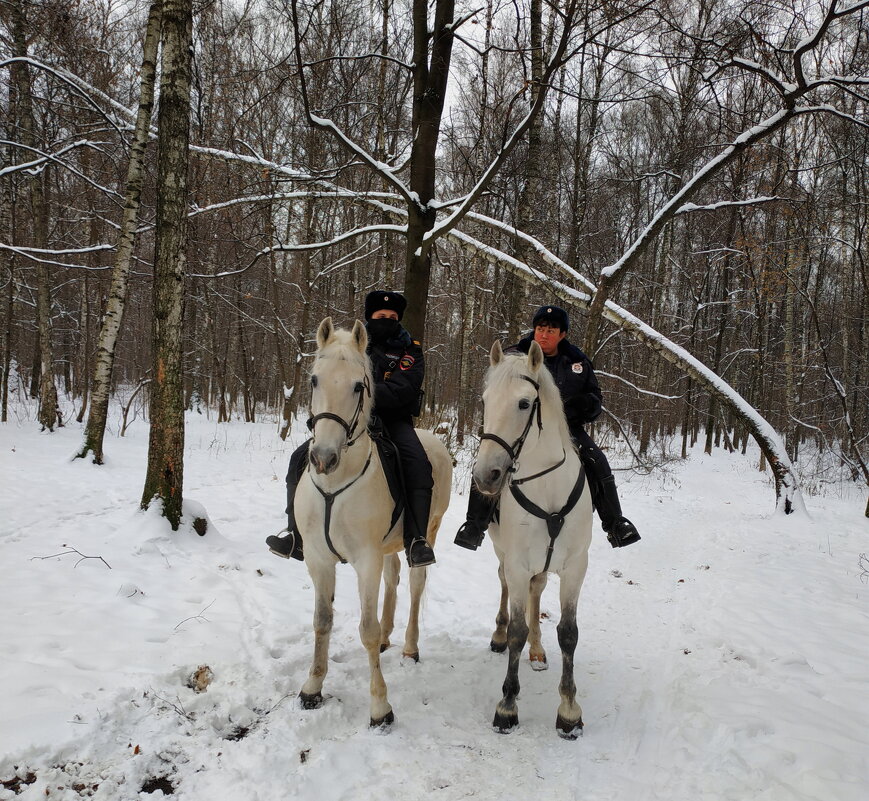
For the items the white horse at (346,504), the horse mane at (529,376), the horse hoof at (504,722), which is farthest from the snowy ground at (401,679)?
the horse mane at (529,376)

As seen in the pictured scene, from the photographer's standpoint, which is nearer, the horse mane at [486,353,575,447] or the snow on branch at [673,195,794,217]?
the horse mane at [486,353,575,447]

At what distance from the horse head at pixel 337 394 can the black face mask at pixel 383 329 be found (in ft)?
2.75

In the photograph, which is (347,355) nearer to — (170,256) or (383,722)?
(383,722)

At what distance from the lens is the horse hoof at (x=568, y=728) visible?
10.9 feet

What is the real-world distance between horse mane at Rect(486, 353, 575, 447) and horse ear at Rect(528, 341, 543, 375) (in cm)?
3

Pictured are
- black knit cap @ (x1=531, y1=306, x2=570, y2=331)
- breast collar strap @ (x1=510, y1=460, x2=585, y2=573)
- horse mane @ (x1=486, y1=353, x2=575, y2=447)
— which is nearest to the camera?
horse mane @ (x1=486, y1=353, x2=575, y2=447)

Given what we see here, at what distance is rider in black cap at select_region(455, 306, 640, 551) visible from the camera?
4039 millimetres

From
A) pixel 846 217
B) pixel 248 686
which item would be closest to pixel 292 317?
pixel 846 217

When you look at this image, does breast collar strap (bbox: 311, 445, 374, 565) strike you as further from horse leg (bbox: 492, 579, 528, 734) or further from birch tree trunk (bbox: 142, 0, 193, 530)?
birch tree trunk (bbox: 142, 0, 193, 530)

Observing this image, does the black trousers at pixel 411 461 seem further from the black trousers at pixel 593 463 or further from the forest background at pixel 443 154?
the forest background at pixel 443 154

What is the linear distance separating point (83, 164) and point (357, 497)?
11.8 meters

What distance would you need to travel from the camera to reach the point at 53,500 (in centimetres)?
702

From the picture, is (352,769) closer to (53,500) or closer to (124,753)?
(124,753)

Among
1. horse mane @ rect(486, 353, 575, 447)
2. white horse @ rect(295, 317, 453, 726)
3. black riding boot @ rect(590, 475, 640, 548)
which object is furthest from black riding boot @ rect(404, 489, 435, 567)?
black riding boot @ rect(590, 475, 640, 548)
